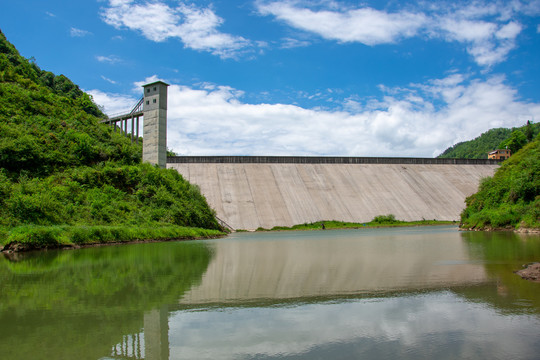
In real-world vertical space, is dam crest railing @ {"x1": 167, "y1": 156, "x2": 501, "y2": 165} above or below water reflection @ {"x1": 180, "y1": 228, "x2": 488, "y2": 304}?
above

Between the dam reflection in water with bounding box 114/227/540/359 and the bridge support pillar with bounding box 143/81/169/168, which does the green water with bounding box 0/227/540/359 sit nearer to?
the dam reflection in water with bounding box 114/227/540/359

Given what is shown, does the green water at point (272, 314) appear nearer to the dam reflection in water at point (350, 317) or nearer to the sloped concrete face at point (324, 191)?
the dam reflection in water at point (350, 317)

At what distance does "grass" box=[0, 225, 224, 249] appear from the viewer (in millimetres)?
17422

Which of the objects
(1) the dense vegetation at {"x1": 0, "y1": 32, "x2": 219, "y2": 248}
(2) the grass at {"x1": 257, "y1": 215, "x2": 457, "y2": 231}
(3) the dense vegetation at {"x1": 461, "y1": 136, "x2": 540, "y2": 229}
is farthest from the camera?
(2) the grass at {"x1": 257, "y1": 215, "x2": 457, "y2": 231}

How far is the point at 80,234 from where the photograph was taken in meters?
20.0

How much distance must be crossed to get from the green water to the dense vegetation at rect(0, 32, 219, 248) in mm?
11673

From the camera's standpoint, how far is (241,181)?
53.7m

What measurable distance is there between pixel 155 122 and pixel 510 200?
3092cm

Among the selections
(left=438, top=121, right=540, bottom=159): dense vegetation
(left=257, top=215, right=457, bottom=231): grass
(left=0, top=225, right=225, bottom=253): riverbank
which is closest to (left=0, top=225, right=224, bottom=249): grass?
(left=0, top=225, right=225, bottom=253): riverbank

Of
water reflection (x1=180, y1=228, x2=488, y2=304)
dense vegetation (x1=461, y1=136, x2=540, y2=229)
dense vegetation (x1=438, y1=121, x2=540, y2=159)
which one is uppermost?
dense vegetation (x1=438, y1=121, x2=540, y2=159)

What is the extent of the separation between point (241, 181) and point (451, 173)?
3177 centimetres

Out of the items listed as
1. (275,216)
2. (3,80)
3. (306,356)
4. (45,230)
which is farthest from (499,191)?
(3,80)

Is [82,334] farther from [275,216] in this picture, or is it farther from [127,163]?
[275,216]

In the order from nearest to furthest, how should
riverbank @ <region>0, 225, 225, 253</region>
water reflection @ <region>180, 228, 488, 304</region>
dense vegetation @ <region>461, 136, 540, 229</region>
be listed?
water reflection @ <region>180, 228, 488, 304</region>, riverbank @ <region>0, 225, 225, 253</region>, dense vegetation @ <region>461, 136, 540, 229</region>
